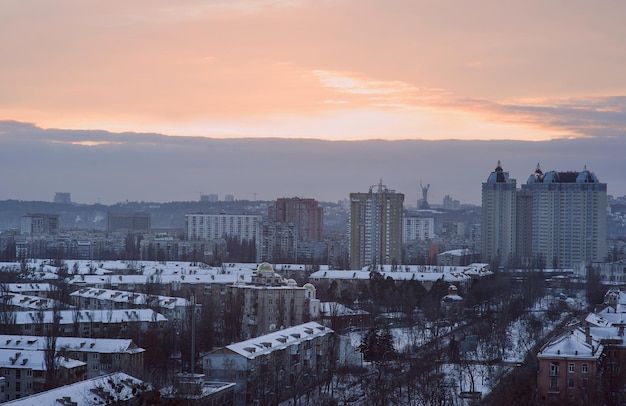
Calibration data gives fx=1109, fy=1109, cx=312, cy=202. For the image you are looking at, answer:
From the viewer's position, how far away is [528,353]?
1419 centimetres

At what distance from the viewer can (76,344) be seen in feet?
41.8

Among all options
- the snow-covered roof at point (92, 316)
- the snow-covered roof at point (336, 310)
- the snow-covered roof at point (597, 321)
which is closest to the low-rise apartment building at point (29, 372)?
the snow-covered roof at point (92, 316)

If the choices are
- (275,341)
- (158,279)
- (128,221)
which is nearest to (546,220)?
(158,279)

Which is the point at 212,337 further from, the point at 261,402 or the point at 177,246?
the point at 177,246

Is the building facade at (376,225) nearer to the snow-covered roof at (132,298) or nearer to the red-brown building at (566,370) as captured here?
the snow-covered roof at (132,298)

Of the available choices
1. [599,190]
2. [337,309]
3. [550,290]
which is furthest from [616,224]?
[337,309]

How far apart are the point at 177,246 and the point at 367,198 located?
9463mm

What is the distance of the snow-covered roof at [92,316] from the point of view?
15.4 metres

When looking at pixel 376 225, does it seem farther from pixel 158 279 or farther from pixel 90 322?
pixel 90 322

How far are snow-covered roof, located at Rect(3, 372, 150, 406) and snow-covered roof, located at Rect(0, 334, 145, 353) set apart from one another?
9.31 feet

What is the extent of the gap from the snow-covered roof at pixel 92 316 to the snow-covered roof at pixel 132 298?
70.2 inches

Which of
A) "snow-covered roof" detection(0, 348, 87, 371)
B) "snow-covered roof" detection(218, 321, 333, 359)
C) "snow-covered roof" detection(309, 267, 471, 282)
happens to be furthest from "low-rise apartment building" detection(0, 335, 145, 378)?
"snow-covered roof" detection(309, 267, 471, 282)

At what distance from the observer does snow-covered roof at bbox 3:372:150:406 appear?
28.6ft

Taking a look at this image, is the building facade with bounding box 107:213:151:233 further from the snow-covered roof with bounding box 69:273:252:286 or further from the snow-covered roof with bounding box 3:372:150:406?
the snow-covered roof with bounding box 3:372:150:406
